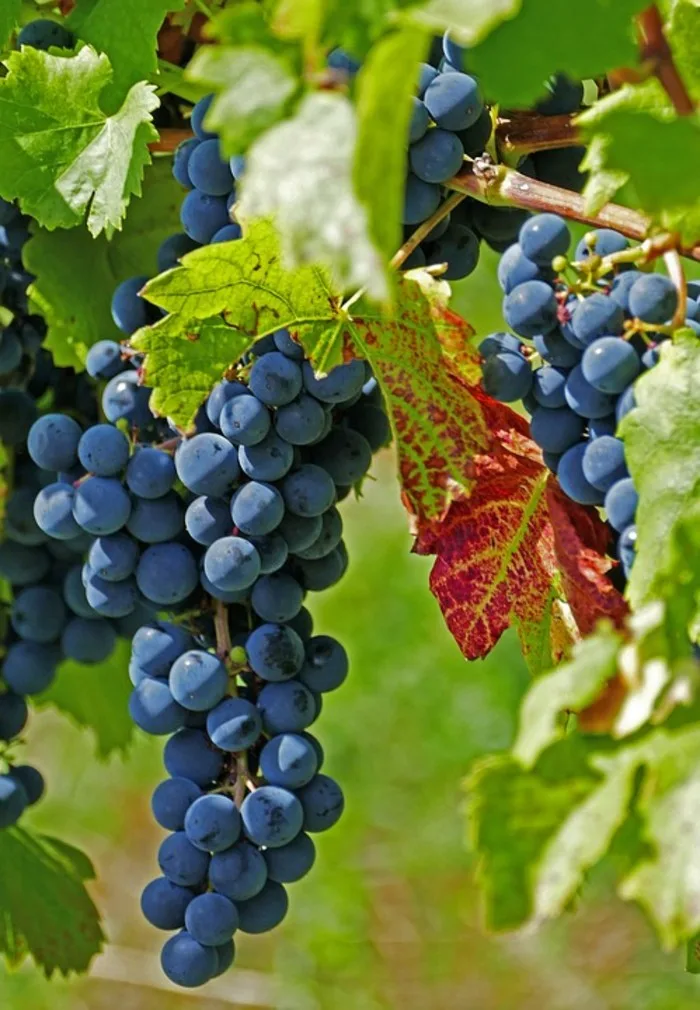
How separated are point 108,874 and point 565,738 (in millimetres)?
2379

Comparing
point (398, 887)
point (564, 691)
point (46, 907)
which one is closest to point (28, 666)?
point (46, 907)

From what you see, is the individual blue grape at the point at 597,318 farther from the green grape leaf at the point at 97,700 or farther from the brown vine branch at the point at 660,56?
the green grape leaf at the point at 97,700

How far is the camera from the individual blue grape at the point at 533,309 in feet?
2.10

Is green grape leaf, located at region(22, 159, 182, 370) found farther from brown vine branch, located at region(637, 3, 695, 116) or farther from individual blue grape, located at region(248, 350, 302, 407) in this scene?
brown vine branch, located at region(637, 3, 695, 116)

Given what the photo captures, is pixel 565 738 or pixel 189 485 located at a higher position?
pixel 565 738

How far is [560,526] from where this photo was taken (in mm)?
666

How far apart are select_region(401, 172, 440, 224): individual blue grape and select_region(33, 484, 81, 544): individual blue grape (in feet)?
0.84

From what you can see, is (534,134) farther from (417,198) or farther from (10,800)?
(10,800)

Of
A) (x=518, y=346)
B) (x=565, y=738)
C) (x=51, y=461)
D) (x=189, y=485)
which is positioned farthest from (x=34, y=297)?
(x=565, y=738)

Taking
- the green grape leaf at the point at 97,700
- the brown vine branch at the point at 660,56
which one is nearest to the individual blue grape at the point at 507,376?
the brown vine branch at the point at 660,56

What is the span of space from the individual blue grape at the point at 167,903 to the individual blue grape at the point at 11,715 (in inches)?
9.6

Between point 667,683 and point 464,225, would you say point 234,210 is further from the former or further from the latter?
point 667,683

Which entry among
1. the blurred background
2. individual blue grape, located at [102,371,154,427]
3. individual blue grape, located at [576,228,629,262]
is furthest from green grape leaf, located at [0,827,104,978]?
the blurred background

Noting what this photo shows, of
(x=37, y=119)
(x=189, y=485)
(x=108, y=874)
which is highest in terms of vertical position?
(x=37, y=119)
